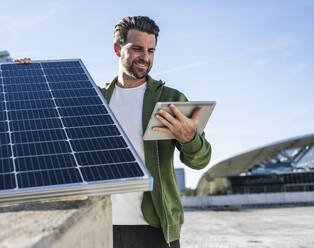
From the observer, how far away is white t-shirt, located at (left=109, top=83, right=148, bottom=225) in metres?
3.56

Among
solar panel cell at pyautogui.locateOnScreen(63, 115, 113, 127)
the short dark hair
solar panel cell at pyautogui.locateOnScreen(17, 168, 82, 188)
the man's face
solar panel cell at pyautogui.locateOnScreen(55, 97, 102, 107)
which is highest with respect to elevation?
the short dark hair

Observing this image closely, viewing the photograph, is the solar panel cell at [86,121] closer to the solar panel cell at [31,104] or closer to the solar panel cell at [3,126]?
the solar panel cell at [31,104]

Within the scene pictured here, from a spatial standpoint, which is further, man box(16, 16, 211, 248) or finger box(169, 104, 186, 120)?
man box(16, 16, 211, 248)

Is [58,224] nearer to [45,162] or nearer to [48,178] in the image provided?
[48,178]

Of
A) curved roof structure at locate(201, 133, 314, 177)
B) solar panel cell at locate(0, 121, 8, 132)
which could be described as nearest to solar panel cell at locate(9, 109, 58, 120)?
solar panel cell at locate(0, 121, 8, 132)

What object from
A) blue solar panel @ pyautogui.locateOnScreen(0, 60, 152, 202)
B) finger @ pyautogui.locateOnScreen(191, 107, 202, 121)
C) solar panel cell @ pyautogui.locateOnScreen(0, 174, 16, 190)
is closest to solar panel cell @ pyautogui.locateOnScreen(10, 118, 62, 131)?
blue solar panel @ pyautogui.locateOnScreen(0, 60, 152, 202)

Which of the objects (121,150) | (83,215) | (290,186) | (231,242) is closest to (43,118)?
(121,150)

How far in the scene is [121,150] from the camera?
3.11 meters

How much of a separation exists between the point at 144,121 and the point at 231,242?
12065 mm

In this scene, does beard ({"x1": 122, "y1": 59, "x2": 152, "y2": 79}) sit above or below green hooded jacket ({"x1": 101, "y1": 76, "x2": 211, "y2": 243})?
above

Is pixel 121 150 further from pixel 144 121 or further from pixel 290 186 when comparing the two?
pixel 290 186

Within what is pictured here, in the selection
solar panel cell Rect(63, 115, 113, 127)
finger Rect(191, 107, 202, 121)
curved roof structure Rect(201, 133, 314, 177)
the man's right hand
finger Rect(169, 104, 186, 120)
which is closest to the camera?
finger Rect(169, 104, 186, 120)

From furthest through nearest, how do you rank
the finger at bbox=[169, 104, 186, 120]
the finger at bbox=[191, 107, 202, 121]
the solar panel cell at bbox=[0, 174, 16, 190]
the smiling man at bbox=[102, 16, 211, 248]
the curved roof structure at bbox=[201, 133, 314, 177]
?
1. the curved roof structure at bbox=[201, 133, 314, 177]
2. the smiling man at bbox=[102, 16, 211, 248]
3. the finger at bbox=[191, 107, 202, 121]
4. the finger at bbox=[169, 104, 186, 120]
5. the solar panel cell at bbox=[0, 174, 16, 190]

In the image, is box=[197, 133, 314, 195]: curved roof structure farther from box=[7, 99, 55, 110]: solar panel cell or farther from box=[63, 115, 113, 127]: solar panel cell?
box=[63, 115, 113, 127]: solar panel cell
